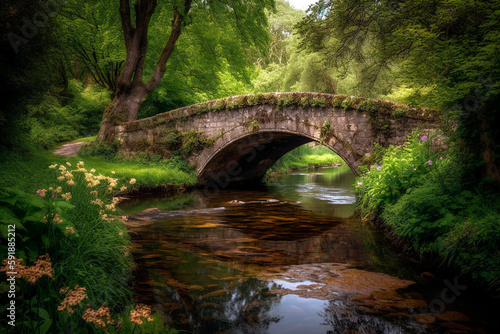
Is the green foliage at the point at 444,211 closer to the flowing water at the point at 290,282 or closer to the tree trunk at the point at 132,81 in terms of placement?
the flowing water at the point at 290,282

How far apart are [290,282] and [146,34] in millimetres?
10806

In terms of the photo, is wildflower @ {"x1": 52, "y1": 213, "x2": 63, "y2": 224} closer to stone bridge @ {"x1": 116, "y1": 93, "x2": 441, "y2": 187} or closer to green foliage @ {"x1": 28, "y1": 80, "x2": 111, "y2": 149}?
stone bridge @ {"x1": 116, "y1": 93, "x2": 441, "y2": 187}

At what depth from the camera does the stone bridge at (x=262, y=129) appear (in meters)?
7.68

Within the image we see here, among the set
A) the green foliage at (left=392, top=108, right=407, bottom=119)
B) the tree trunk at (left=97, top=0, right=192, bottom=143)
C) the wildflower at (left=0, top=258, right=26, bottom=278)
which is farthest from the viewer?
the tree trunk at (left=97, top=0, right=192, bottom=143)

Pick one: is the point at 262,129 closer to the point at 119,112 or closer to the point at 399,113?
the point at 399,113

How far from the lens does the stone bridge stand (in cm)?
768

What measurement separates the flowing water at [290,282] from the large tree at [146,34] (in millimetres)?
7234

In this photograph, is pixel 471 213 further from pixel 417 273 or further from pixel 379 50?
pixel 379 50

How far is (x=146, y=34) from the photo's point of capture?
11.7 m

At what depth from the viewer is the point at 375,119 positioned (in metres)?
7.75

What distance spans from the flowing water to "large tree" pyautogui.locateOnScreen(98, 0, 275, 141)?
7.23 metres

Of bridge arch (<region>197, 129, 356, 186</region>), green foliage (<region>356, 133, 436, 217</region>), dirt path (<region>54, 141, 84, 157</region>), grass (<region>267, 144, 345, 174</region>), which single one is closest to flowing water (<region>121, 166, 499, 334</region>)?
green foliage (<region>356, 133, 436, 217</region>)

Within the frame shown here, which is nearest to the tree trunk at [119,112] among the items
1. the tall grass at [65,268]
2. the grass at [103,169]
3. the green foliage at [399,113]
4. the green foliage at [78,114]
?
the grass at [103,169]

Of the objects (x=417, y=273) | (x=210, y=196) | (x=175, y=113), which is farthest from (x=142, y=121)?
(x=417, y=273)
